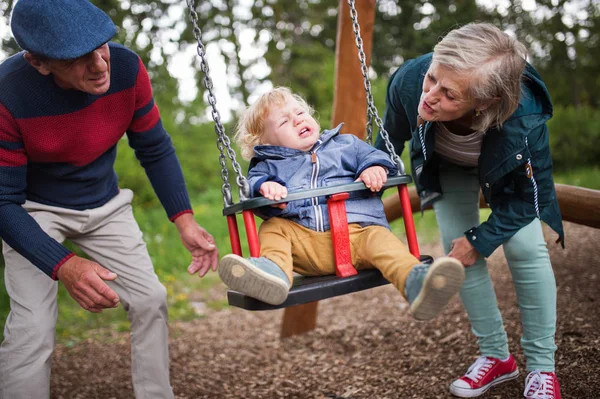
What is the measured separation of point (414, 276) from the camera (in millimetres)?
2037

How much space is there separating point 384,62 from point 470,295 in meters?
13.3

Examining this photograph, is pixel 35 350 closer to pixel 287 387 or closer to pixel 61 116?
pixel 61 116

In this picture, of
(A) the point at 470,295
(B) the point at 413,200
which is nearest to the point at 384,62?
(B) the point at 413,200

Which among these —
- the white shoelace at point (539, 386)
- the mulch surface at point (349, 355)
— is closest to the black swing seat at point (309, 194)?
the white shoelace at point (539, 386)

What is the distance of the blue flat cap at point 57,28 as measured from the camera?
2.17 meters

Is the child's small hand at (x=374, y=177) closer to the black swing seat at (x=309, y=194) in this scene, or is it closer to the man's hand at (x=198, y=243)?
the black swing seat at (x=309, y=194)

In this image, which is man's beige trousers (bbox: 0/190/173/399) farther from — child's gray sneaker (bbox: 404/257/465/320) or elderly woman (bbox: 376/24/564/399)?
elderly woman (bbox: 376/24/564/399)

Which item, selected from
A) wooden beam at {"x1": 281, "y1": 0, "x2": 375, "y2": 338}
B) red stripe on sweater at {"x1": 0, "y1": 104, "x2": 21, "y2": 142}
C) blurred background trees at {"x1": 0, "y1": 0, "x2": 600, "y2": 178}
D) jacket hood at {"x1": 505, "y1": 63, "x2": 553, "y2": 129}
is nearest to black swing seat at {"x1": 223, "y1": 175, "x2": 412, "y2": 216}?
jacket hood at {"x1": 505, "y1": 63, "x2": 553, "y2": 129}

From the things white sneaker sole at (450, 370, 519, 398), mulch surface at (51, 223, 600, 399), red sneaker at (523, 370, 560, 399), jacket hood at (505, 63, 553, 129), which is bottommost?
mulch surface at (51, 223, 600, 399)

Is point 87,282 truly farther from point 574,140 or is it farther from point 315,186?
point 574,140

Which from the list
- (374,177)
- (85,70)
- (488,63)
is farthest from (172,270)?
(488,63)

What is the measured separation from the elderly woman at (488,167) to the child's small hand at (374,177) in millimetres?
259

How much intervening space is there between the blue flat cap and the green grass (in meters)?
2.70

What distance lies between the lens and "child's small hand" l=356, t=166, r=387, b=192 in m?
2.30
